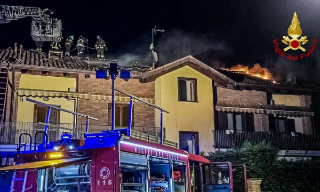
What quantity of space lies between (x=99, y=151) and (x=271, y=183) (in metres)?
12.6

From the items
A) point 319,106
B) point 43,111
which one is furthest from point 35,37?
point 319,106

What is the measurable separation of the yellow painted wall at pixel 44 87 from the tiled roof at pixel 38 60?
682mm

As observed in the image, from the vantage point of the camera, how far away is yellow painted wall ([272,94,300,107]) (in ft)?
83.4

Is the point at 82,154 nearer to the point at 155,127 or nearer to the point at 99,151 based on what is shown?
the point at 99,151

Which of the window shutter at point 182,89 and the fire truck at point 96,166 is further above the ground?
the window shutter at point 182,89

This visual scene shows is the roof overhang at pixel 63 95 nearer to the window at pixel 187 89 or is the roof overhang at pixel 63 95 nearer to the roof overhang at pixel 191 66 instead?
the roof overhang at pixel 191 66

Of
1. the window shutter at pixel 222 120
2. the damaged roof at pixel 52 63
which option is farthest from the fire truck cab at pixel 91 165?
the window shutter at pixel 222 120

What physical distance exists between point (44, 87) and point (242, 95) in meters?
12.5

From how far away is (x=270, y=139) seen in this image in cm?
2333

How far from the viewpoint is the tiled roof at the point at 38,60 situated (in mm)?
19344

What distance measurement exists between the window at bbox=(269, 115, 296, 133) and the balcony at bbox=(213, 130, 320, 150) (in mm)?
1307

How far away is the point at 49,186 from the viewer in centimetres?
779

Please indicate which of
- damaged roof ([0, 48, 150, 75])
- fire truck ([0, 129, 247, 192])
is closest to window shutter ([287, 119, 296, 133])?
damaged roof ([0, 48, 150, 75])

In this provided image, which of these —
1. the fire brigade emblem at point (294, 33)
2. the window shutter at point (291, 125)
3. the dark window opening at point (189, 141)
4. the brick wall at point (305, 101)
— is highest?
the fire brigade emblem at point (294, 33)
